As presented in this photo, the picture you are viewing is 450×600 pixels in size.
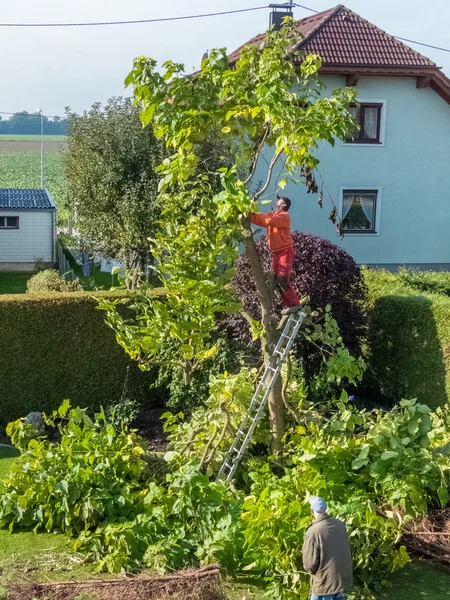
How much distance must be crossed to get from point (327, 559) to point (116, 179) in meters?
14.0

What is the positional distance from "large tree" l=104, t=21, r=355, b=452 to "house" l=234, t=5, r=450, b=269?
→ 15591mm

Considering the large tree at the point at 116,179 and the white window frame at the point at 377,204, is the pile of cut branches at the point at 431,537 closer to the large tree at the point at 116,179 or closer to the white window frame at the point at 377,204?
the large tree at the point at 116,179

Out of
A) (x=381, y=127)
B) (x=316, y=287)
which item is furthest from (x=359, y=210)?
(x=316, y=287)

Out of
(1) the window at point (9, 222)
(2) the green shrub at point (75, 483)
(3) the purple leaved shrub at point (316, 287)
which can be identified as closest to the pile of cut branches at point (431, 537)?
(2) the green shrub at point (75, 483)

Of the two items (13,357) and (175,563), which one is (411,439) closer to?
(175,563)

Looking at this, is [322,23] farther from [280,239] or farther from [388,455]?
[388,455]

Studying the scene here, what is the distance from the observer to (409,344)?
12.3 meters

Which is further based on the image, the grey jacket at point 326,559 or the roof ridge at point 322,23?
the roof ridge at point 322,23

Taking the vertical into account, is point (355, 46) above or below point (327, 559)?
above

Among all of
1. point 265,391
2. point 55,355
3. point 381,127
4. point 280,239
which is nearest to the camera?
point 280,239

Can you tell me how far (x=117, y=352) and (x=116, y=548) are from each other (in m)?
5.38

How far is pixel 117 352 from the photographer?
1266cm

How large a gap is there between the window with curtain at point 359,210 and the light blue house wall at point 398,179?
190mm

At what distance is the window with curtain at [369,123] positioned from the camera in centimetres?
2449
